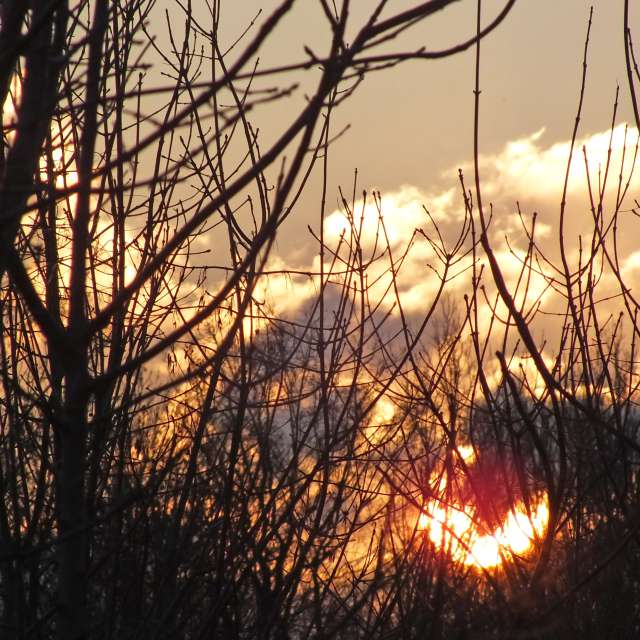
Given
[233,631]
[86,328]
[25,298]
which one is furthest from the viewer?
[233,631]

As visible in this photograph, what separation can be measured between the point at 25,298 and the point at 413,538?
152cm

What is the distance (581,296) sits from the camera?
314cm

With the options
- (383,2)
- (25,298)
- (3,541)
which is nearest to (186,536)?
(3,541)

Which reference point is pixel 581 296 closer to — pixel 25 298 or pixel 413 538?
pixel 413 538

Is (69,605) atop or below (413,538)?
below

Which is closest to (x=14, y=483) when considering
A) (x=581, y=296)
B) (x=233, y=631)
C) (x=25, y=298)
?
(x=233, y=631)

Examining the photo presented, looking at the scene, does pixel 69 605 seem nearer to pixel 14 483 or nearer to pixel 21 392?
pixel 21 392

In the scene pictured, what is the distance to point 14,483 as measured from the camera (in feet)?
8.43

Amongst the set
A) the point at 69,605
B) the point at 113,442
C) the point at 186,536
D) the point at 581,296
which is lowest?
the point at 69,605

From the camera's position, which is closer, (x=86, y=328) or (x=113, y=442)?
(x=86, y=328)

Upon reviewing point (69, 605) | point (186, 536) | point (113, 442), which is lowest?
point (69, 605)

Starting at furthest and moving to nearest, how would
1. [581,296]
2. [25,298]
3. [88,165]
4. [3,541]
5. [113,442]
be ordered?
[581,296] < [113,442] < [3,541] < [88,165] < [25,298]

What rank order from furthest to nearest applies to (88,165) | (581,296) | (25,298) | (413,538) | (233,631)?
(581,296), (233,631), (413,538), (88,165), (25,298)

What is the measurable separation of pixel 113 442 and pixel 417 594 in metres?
1.19
